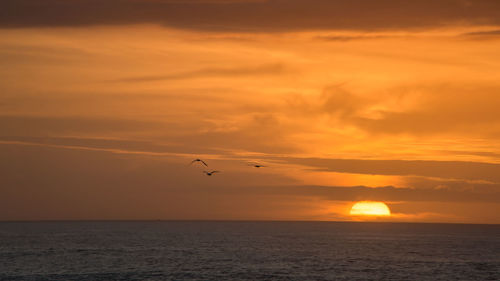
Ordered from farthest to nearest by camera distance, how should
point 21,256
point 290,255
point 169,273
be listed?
point 290,255, point 21,256, point 169,273

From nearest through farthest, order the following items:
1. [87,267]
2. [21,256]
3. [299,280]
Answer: [299,280] < [87,267] < [21,256]

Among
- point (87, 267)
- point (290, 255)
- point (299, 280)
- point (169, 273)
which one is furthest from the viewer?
point (290, 255)

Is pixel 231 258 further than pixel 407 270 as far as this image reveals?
Yes

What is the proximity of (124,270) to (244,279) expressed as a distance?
905 inches

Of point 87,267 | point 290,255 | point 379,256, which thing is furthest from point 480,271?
point 87,267

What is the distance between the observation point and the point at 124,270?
11181 centimetres

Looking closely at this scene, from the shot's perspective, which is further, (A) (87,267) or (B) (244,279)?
(A) (87,267)

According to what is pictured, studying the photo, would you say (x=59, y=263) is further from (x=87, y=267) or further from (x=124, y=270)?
(x=124, y=270)

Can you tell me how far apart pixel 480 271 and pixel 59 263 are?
7879 cm

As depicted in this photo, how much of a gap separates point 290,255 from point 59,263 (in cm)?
5543

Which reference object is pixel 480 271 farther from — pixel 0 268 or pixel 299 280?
pixel 0 268

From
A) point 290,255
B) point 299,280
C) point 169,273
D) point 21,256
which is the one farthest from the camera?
point 290,255

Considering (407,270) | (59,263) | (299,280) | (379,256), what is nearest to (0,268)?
(59,263)

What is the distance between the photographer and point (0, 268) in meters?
114
